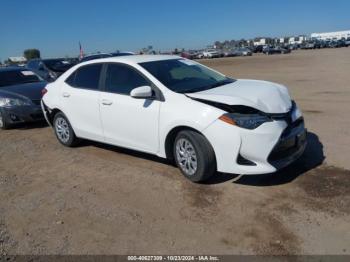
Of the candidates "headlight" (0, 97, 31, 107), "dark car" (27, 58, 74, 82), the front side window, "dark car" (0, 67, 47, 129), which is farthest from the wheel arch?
"dark car" (27, 58, 74, 82)

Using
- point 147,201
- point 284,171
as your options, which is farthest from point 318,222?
point 147,201

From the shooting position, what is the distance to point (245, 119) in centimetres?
462

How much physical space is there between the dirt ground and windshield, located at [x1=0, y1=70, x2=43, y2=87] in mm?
4556

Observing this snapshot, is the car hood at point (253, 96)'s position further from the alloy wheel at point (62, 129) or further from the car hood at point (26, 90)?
the car hood at point (26, 90)

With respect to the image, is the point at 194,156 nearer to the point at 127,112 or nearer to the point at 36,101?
the point at 127,112

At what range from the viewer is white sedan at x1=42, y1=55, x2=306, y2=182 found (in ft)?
15.3

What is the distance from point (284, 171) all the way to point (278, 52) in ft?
225

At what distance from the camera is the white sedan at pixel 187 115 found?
4.65m

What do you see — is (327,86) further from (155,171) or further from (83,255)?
(83,255)

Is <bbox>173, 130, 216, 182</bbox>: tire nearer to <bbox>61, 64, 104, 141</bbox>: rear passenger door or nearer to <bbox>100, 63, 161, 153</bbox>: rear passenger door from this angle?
<bbox>100, 63, 161, 153</bbox>: rear passenger door

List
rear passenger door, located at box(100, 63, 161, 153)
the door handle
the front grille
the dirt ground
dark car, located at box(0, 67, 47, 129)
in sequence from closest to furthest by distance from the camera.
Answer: the dirt ground < rear passenger door, located at box(100, 63, 161, 153) < the door handle < dark car, located at box(0, 67, 47, 129) < the front grille

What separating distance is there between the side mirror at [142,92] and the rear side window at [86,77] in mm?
1282

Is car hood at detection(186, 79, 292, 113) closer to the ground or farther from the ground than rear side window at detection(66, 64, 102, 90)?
closer to the ground

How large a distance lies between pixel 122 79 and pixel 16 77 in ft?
20.4
